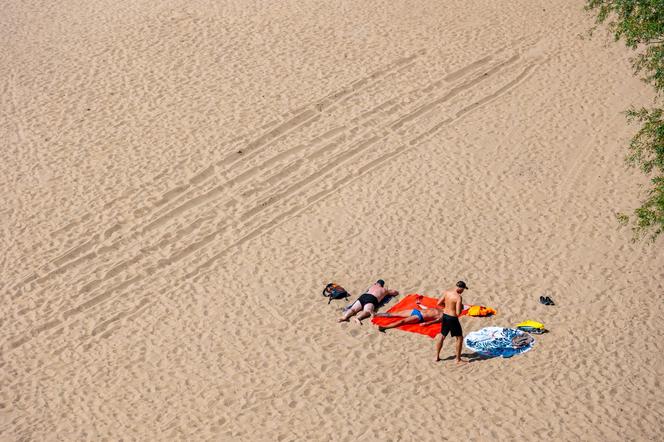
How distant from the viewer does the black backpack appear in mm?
14414

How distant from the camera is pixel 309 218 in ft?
54.1

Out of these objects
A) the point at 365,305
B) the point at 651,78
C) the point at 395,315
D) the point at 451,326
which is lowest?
the point at 451,326

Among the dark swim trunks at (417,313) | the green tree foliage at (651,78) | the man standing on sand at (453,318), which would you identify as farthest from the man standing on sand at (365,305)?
the green tree foliage at (651,78)

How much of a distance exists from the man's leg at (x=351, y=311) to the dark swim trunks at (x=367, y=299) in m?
0.05

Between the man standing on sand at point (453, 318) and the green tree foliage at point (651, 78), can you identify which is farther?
the man standing on sand at point (453, 318)

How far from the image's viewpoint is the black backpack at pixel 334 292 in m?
14.4

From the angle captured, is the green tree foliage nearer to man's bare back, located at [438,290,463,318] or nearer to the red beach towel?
man's bare back, located at [438,290,463,318]

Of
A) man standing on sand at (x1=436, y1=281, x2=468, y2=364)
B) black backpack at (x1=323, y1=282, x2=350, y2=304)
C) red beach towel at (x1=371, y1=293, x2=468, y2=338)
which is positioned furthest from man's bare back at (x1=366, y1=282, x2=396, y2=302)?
man standing on sand at (x1=436, y1=281, x2=468, y2=364)

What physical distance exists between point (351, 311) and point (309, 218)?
2.92 m

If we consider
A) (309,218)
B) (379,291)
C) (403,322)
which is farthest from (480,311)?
(309,218)

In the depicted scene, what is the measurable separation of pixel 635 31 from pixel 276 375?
6.77m

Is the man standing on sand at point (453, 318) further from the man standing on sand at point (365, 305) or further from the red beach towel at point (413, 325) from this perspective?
the man standing on sand at point (365, 305)

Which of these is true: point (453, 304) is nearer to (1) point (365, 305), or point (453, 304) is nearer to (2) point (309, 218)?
(1) point (365, 305)

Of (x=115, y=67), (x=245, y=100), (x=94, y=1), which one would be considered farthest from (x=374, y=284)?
(x=94, y=1)
